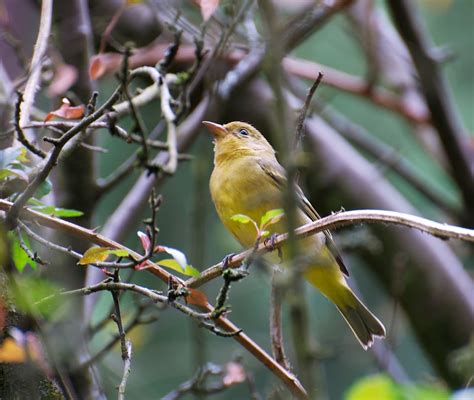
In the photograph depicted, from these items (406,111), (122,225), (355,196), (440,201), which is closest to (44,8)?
(122,225)

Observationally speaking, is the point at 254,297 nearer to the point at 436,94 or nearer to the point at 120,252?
the point at 436,94

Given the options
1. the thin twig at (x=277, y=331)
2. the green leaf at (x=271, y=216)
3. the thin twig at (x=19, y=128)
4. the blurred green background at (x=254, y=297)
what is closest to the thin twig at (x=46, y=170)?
the thin twig at (x=19, y=128)

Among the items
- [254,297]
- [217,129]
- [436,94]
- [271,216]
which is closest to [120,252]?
[271,216]

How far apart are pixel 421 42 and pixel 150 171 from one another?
8.08 feet

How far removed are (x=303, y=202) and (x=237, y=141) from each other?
79 cm

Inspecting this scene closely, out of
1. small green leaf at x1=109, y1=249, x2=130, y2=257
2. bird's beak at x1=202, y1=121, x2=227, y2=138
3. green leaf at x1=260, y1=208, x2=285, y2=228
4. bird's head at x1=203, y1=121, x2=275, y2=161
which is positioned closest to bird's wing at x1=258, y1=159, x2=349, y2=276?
bird's head at x1=203, y1=121, x2=275, y2=161

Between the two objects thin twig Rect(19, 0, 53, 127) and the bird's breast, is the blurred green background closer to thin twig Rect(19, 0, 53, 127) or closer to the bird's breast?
the bird's breast

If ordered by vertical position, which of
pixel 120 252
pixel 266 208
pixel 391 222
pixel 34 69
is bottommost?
pixel 266 208

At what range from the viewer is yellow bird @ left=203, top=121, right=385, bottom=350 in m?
3.76

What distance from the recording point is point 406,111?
606 cm

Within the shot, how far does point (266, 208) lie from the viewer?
376 centimetres

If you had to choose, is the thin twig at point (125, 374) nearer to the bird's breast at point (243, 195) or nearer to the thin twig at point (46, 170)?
the thin twig at point (46, 170)

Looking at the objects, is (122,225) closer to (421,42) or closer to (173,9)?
(173,9)

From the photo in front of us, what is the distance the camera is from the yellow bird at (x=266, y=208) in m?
3.76
